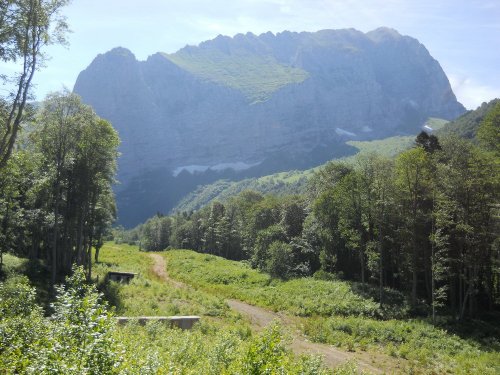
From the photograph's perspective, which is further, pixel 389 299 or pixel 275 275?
pixel 275 275

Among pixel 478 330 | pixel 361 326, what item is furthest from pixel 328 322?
pixel 478 330

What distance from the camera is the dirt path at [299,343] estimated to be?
2410cm

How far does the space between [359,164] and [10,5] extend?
3826 cm

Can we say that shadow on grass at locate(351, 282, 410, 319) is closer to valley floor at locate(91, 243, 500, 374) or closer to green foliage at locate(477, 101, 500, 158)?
valley floor at locate(91, 243, 500, 374)

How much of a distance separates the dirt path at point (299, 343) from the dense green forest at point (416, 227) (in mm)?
10865

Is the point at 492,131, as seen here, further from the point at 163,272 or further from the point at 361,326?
the point at 163,272

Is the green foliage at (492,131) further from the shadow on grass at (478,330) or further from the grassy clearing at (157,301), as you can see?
the grassy clearing at (157,301)

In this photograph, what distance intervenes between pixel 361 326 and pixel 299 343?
7.22 metres

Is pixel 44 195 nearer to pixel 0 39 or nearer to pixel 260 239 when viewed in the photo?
pixel 0 39

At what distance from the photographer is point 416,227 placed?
131ft

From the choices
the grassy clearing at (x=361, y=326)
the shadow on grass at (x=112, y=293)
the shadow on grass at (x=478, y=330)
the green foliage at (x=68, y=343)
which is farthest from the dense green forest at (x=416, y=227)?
the green foliage at (x=68, y=343)

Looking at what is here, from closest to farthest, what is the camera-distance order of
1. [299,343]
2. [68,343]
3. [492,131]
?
[68,343]
[299,343]
[492,131]

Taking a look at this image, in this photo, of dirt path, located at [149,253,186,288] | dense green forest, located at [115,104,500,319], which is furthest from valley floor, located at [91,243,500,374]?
dense green forest, located at [115,104,500,319]

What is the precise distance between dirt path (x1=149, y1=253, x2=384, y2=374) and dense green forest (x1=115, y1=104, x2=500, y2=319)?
10865 mm
